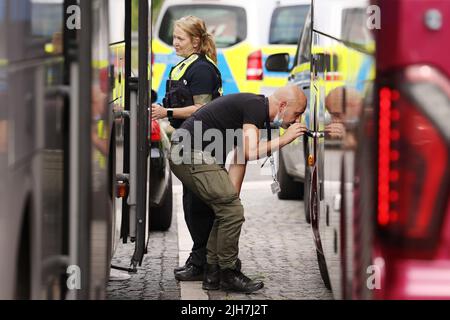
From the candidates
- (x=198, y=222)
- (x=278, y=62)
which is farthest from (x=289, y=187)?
(x=198, y=222)

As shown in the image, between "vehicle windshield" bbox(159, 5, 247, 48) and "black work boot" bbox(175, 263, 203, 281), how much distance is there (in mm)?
9286

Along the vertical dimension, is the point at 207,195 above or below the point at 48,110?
below

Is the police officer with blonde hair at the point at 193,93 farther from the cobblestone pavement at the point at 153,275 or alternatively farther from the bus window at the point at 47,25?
the bus window at the point at 47,25

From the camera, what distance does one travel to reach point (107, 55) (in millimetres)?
5699

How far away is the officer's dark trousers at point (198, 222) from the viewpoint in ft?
25.8

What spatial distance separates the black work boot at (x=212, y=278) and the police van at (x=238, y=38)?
8644mm

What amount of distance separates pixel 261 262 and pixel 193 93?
1.47 m

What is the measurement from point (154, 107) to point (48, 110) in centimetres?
402

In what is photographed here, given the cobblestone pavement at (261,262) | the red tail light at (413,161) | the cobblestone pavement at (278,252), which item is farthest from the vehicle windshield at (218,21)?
the red tail light at (413,161)

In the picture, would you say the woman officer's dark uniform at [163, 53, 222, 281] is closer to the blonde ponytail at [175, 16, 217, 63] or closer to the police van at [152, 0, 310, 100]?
the blonde ponytail at [175, 16, 217, 63]

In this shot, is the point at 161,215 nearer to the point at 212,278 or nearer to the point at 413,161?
the point at 212,278

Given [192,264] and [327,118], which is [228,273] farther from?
[327,118]

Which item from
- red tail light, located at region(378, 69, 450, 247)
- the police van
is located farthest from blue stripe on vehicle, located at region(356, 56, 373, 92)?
the police van

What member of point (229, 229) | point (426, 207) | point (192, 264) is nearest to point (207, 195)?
point (229, 229)
